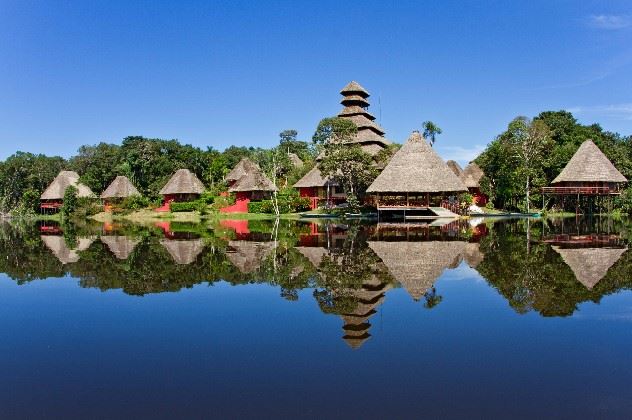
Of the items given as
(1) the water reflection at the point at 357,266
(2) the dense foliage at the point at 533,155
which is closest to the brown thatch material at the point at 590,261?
(1) the water reflection at the point at 357,266

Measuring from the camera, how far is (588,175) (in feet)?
145

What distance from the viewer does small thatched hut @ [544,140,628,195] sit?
144 ft

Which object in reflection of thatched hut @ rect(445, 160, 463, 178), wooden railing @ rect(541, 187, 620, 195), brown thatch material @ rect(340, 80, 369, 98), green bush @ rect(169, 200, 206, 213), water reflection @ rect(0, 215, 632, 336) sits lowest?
water reflection @ rect(0, 215, 632, 336)

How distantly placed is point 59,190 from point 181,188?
65.7 ft

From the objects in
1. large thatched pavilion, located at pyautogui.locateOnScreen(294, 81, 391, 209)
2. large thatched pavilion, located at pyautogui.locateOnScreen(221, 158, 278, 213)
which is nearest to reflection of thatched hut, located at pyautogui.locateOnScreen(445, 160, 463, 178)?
large thatched pavilion, located at pyautogui.locateOnScreen(294, 81, 391, 209)

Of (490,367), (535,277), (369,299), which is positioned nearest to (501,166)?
(535,277)

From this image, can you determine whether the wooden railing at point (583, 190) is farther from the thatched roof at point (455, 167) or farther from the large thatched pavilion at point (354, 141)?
the large thatched pavilion at point (354, 141)

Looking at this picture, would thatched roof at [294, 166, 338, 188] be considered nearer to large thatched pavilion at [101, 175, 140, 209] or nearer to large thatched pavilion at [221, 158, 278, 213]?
large thatched pavilion at [221, 158, 278, 213]

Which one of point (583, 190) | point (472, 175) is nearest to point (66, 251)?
point (583, 190)

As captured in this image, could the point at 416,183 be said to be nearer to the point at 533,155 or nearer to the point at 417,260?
the point at 533,155

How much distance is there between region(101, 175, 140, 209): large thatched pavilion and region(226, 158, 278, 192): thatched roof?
40.8 ft

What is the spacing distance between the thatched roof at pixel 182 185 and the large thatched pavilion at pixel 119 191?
4153 mm

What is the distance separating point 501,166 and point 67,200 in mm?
49571

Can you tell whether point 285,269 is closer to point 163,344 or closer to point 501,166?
point 163,344
